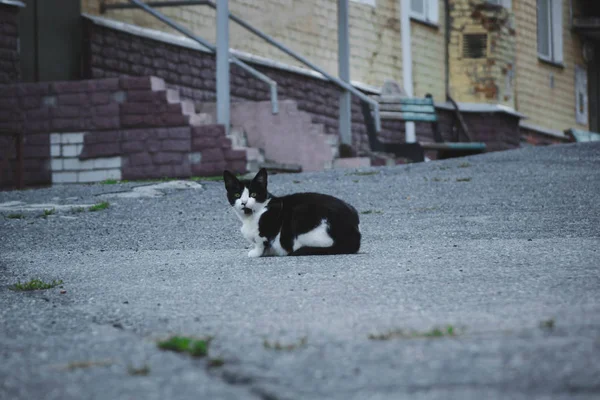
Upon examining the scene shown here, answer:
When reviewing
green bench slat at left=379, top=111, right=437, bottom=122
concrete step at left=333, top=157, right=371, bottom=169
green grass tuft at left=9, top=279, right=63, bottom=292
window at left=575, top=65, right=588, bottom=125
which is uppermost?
window at left=575, top=65, right=588, bottom=125

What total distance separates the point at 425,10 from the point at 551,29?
21.9 feet

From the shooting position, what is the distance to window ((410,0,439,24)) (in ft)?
81.2

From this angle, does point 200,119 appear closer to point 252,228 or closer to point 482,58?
→ point 252,228

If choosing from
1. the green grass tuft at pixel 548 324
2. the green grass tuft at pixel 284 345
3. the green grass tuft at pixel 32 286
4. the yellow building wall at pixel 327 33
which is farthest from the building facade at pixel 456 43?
the green grass tuft at pixel 548 324

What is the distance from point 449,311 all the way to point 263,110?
12.3 metres

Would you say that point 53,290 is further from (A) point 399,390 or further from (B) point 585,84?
(B) point 585,84

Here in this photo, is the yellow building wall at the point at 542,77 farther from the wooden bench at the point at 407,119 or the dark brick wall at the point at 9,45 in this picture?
the dark brick wall at the point at 9,45

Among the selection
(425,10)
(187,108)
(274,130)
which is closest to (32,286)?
(187,108)

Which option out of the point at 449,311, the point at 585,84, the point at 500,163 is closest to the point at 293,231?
the point at 449,311

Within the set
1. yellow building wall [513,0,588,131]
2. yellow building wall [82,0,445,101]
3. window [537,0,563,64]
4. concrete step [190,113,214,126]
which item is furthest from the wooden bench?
Result: window [537,0,563,64]

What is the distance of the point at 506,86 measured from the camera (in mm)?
26547

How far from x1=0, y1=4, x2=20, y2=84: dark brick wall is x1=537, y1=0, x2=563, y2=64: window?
59.7 feet

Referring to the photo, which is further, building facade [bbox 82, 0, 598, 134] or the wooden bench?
the wooden bench

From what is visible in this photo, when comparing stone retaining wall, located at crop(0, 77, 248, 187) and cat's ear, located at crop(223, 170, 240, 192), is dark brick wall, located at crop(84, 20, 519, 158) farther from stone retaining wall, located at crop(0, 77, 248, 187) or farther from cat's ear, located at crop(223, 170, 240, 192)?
cat's ear, located at crop(223, 170, 240, 192)
